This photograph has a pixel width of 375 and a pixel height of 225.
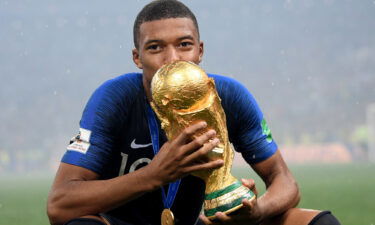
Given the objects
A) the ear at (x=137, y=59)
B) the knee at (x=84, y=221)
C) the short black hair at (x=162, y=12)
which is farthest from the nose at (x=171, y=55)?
the knee at (x=84, y=221)

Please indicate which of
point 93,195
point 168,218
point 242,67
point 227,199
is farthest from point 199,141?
point 242,67

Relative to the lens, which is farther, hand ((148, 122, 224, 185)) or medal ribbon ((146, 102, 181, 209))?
medal ribbon ((146, 102, 181, 209))

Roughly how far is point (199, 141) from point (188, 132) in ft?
0.14

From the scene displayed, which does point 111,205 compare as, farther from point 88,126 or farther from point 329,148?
point 329,148

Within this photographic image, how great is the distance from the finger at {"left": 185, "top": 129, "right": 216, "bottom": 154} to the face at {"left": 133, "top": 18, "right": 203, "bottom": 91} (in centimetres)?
46

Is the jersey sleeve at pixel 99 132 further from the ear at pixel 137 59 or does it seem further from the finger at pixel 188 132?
the finger at pixel 188 132

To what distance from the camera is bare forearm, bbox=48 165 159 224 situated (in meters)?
2.15

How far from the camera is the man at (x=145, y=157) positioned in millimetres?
2186

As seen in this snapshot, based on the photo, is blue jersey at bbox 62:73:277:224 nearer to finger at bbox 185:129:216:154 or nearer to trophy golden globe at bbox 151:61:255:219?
trophy golden globe at bbox 151:61:255:219

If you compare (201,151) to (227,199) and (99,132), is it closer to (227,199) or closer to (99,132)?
(227,199)

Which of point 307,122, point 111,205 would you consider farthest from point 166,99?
point 307,122

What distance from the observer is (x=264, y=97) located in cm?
5459

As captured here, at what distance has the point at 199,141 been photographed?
6.23 feet

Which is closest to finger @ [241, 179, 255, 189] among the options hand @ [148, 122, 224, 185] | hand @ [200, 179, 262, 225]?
hand @ [200, 179, 262, 225]
